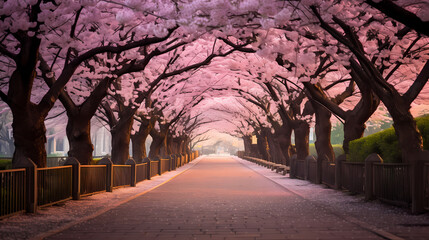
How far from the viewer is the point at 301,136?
30.7 metres

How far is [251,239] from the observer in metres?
8.38

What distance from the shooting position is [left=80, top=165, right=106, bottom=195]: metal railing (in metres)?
16.2

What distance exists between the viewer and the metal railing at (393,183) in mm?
12328

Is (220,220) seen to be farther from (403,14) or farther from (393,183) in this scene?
(403,14)

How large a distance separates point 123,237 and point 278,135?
94.5 ft

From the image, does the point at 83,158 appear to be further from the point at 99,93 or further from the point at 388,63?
the point at 388,63

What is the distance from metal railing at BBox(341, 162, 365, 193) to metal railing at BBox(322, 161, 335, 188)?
4.42 ft

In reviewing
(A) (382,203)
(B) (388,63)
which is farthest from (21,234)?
(B) (388,63)

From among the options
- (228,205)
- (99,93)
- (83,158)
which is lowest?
(228,205)

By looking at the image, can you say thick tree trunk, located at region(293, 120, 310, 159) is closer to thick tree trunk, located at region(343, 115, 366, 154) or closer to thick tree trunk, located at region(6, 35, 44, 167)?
thick tree trunk, located at region(343, 115, 366, 154)

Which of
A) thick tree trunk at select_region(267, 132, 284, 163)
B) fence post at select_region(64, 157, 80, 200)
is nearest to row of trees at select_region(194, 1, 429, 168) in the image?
fence post at select_region(64, 157, 80, 200)

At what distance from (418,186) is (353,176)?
5791 mm

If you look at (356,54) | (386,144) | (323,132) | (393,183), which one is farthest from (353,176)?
(323,132)

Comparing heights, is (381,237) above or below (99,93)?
below
